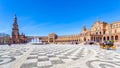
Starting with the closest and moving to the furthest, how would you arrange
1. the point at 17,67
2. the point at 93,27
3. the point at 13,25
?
1. the point at 17,67
2. the point at 93,27
3. the point at 13,25

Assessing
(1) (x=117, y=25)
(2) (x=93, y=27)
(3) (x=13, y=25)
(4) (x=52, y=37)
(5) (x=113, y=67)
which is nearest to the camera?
(5) (x=113, y=67)

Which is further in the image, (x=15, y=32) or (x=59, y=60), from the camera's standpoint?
(x=15, y=32)

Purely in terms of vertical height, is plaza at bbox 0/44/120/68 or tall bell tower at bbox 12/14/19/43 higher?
tall bell tower at bbox 12/14/19/43

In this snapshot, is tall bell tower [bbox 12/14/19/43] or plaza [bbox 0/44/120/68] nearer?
plaza [bbox 0/44/120/68]

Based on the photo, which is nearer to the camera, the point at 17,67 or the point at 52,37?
the point at 17,67

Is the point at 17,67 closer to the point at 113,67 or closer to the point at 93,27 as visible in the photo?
the point at 113,67

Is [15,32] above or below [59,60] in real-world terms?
above

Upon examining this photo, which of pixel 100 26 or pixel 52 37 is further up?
pixel 100 26

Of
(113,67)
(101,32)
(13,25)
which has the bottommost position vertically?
(113,67)

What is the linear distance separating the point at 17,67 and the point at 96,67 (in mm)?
3830

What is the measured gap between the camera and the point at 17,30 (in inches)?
3191

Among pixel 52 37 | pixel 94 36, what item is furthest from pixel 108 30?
pixel 52 37

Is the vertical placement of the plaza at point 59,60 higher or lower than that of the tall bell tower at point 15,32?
lower

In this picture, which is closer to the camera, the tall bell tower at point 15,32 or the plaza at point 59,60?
the plaza at point 59,60
